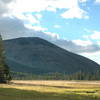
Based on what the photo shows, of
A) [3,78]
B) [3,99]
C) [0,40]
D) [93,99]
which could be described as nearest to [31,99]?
[3,99]

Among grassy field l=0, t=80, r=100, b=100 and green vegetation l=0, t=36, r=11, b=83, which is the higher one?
green vegetation l=0, t=36, r=11, b=83

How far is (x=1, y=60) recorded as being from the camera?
4712 inches

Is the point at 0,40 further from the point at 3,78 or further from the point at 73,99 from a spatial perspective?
the point at 73,99

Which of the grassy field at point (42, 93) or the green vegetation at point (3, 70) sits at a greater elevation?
the green vegetation at point (3, 70)

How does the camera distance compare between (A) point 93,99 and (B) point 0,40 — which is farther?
(B) point 0,40

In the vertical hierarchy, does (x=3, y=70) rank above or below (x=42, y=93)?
above

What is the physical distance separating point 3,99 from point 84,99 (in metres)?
17.1

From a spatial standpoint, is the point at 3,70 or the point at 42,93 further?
the point at 3,70

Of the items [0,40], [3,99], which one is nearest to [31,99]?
[3,99]

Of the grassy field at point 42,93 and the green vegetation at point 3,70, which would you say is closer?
the grassy field at point 42,93

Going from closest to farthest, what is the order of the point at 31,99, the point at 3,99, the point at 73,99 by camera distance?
the point at 3,99, the point at 31,99, the point at 73,99

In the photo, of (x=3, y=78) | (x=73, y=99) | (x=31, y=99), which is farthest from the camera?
(x=3, y=78)

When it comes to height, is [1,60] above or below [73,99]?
above

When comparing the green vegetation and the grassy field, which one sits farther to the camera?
the green vegetation
